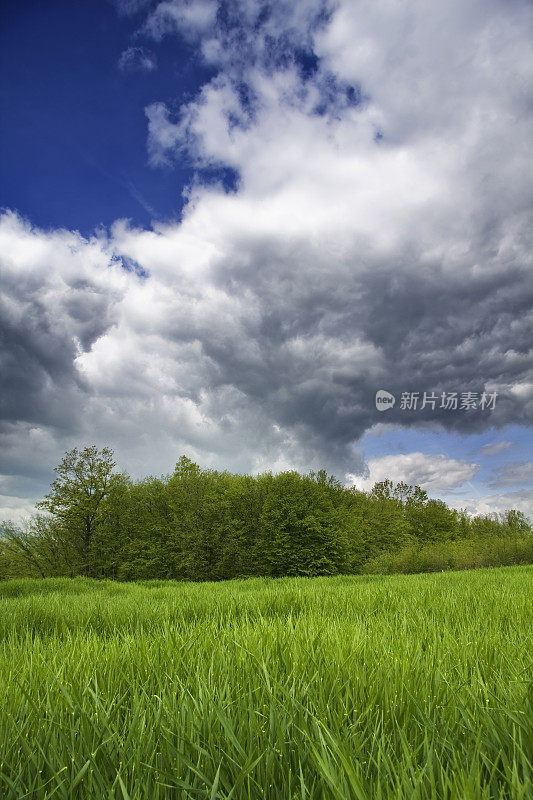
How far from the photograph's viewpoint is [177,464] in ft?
159

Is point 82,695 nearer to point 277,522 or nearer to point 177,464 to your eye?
point 277,522

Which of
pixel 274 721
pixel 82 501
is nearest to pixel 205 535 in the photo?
pixel 82 501

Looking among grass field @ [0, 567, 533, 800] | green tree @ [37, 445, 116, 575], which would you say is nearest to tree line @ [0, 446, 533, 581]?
green tree @ [37, 445, 116, 575]

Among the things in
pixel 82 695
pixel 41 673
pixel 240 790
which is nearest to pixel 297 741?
pixel 240 790

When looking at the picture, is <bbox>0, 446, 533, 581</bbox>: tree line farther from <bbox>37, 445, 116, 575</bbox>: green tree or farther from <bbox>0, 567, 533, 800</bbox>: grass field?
<bbox>0, 567, 533, 800</bbox>: grass field

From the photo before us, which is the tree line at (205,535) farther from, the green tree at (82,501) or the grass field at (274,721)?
the grass field at (274,721)

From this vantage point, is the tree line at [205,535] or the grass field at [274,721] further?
the tree line at [205,535]

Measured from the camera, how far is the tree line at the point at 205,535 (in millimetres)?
39656

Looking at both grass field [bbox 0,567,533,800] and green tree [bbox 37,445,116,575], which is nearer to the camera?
grass field [bbox 0,567,533,800]

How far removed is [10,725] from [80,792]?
21.8 inches

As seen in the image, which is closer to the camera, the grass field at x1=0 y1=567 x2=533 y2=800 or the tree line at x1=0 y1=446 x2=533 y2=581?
the grass field at x1=0 y1=567 x2=533 y2=800

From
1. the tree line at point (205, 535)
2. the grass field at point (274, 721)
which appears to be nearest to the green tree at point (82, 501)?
the tree line at point (205, 535)

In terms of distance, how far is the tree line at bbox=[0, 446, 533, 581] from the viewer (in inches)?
1561

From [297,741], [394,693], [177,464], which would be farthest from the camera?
[177,464]
